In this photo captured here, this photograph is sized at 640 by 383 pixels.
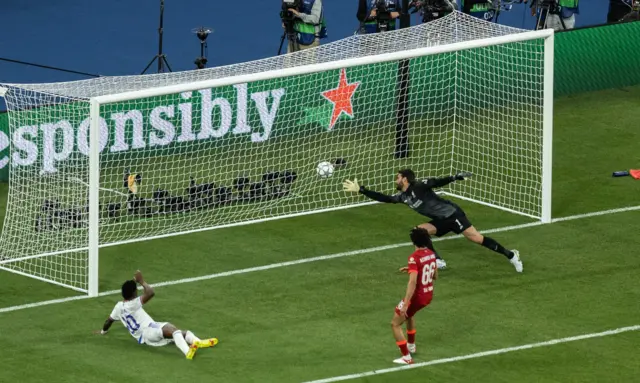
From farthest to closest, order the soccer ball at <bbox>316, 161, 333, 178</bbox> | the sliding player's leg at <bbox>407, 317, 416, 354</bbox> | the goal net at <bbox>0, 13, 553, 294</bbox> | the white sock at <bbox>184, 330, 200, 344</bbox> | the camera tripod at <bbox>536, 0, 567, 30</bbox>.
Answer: the camera tripod at <bbox>536, 0, 567, 30</bbox>
the soccer ball at <bbox>316, 161, 333, 178</bbox>
the goal net at <bbox>0, 13, 553, 294</bbox>
the white sock at <bbox>184, 330, 200, 344</bbox>
the sliding player's leg at <bbox>407, 317, 416, 354</bbox>

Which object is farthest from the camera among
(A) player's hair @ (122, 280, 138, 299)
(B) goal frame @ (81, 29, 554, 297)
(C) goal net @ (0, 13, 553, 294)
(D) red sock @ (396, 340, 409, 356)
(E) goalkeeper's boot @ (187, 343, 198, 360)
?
(C) goal net @ (0, 13, 553, 294)

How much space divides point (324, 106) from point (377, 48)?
1.53 meters

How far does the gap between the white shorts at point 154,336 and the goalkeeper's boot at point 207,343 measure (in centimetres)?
38

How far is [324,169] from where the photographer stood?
26.2 meters

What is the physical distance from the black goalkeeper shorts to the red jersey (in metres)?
3.17

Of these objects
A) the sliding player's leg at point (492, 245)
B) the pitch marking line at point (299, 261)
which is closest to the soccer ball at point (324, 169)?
the pitch marking line at point (299, 261)

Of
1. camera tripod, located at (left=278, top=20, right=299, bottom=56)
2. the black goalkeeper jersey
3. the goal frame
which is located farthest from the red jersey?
camera tripod, located at (left=278, top=20, right=299, bottom=56)

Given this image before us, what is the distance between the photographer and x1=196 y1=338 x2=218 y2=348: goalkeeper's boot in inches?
832

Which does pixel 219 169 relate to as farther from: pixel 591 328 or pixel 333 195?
pixel 591 328

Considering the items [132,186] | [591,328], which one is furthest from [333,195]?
[591,328]

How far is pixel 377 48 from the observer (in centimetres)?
2597

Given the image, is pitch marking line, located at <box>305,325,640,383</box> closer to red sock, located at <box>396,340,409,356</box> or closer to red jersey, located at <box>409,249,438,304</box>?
red sock, located at <box>396,340,409,356</box>

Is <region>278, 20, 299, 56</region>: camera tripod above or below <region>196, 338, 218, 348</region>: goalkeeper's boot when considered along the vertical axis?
above

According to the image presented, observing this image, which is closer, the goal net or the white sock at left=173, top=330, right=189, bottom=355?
the white sock at left=173, top=330, right=189, bottom=355
